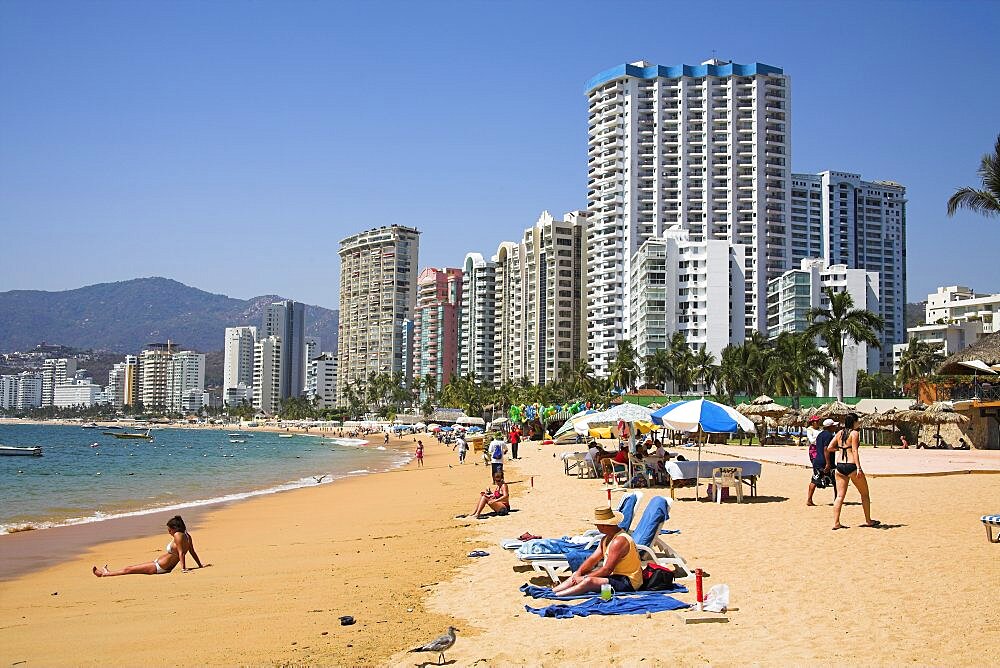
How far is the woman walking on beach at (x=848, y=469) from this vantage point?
39.1ft

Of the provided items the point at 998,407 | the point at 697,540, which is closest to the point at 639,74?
the point at 998,407

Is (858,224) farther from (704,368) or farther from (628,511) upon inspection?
(628,511)

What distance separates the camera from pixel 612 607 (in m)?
7.52

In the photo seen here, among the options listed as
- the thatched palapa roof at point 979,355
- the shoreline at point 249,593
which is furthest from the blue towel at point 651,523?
the thatched palapa roof at point 979,355

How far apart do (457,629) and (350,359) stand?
193 meters

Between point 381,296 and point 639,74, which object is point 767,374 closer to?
point 639,74

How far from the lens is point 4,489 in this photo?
30.0 metres

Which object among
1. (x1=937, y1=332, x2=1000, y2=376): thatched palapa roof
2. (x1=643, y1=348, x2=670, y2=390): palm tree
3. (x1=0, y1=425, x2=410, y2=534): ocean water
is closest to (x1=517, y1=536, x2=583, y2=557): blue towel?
(x1=0, y1=425, x2=410, y2=534): ocean water

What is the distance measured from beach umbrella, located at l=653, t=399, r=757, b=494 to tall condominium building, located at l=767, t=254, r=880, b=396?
82251 mm

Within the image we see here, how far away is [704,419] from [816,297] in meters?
90.5

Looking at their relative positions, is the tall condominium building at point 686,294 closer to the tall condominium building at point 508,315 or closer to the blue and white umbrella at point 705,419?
the tall condominium building at point 508,315

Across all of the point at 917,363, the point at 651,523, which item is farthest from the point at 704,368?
the point at 651,523

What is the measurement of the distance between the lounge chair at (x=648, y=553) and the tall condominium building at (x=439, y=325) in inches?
6179

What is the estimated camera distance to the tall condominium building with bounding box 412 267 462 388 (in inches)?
6634
